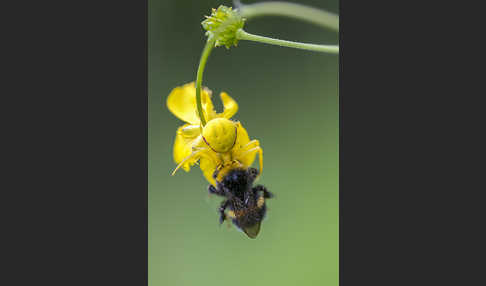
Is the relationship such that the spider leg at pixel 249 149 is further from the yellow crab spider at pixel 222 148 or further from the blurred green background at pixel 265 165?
the blurred green background at pixel 265 165

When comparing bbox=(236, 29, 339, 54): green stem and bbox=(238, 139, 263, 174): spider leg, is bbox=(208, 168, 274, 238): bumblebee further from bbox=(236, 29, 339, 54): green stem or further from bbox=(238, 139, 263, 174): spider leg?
bbox=(236, 29, 339, 54): green stem

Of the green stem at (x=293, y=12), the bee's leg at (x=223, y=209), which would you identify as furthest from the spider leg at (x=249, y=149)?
the green stem at (x=293, y=12)

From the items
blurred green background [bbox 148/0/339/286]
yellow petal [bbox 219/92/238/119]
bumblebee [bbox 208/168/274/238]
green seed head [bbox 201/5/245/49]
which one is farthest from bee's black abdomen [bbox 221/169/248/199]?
blurred green background [bbox 148/0/339/286]

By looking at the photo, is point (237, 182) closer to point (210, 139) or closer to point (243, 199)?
point (243, 199)

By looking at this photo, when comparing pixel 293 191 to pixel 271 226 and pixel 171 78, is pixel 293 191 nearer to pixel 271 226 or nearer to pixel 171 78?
pixel 271 226

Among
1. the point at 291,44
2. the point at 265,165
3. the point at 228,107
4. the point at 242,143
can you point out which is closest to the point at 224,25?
the point at 291,44
